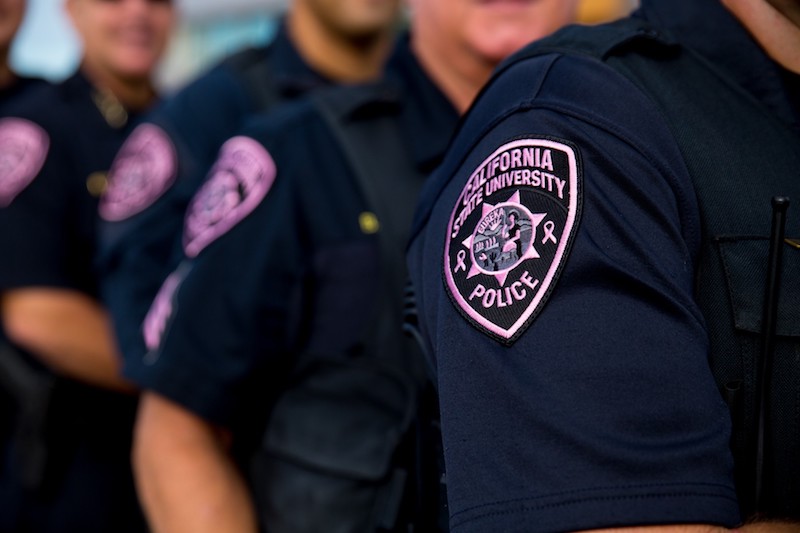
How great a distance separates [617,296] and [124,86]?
2391mm

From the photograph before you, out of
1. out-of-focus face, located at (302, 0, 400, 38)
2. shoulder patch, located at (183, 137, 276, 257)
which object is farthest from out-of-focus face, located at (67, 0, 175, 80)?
shoulder patch, located at (183, 137, 276, 257)

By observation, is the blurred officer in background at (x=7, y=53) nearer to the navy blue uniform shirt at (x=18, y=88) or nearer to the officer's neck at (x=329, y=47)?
the navy blue uniform shirt at (x=18, y=88)

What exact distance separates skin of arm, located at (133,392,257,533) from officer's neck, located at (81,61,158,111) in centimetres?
158

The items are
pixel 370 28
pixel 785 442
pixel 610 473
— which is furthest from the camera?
pixel 370 28

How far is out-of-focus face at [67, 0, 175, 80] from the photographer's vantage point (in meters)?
2.87

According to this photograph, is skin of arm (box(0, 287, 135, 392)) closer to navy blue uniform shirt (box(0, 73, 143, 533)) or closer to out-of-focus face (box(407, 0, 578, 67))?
navy blue uniform shirt (box(0, 73, 143, 533))

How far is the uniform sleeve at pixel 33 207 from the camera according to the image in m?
2.33

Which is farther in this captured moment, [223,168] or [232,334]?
Result: [223,168]

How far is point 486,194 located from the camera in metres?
0.89

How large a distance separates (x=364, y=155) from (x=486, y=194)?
637 mm

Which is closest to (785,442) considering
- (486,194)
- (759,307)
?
(759,307)

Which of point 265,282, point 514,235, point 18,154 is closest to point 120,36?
point 18,154

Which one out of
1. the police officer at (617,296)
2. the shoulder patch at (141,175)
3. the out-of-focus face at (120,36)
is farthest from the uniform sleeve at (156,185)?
the police officer at (617,296)

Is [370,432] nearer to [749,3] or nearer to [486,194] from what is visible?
[486,194]
